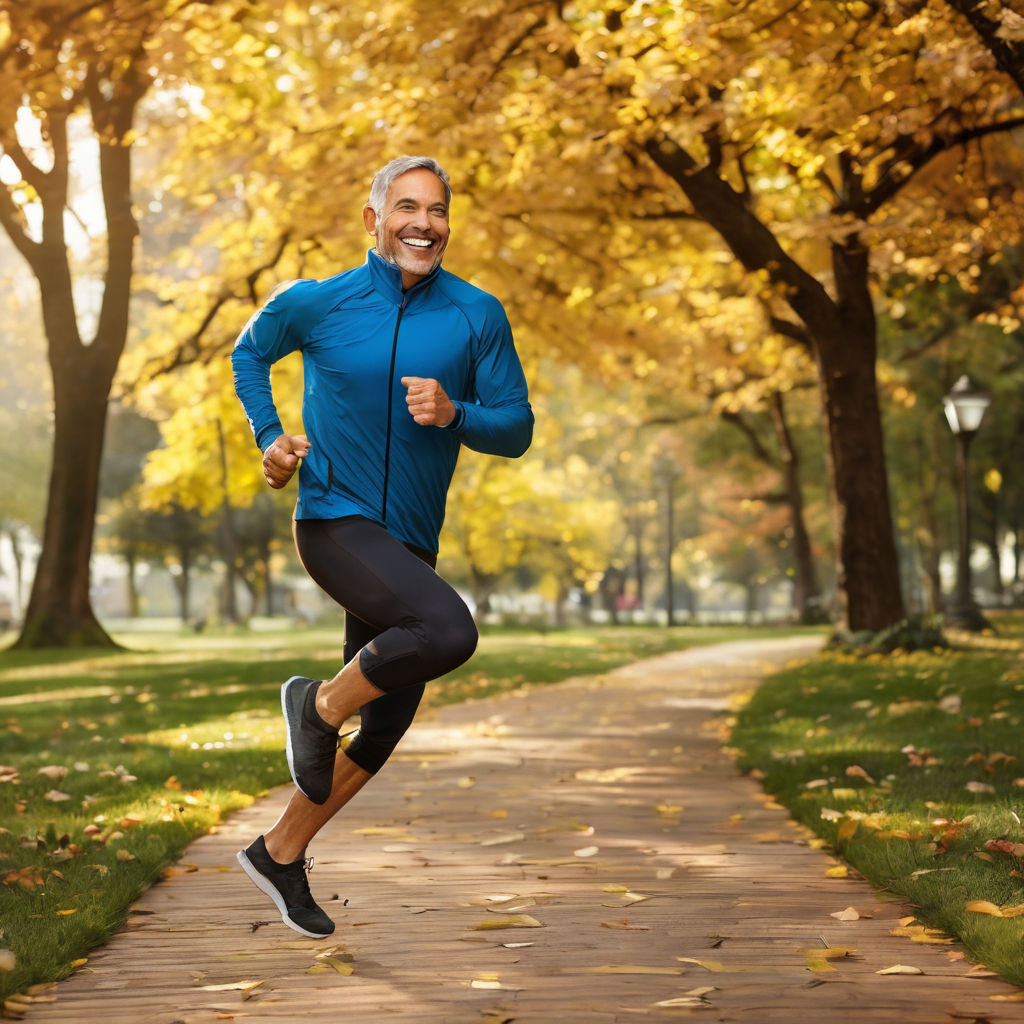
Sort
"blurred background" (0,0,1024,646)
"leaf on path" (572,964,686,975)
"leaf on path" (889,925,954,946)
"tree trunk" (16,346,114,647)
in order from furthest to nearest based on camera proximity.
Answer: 1. "tree trunk" (16,346,114,647)
2. "blurred background" (0,0,1024,646)
3. "leaf on path" (889,925,954,946)
4. "leaf on path" (572,964,686,975)

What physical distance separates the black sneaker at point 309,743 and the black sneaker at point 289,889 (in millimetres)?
267

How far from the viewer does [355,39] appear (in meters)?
13.0

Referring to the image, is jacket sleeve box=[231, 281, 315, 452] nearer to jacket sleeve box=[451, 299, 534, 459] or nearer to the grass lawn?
jacket sleeve box=[451, 299, 534, 459]

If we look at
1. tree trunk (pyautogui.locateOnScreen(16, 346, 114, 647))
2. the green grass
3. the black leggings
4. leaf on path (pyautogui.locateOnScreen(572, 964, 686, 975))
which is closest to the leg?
the black leggings

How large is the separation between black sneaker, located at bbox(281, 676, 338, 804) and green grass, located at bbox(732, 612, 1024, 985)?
1.93 metres

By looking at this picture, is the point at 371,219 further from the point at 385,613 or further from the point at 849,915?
the point at 849,915

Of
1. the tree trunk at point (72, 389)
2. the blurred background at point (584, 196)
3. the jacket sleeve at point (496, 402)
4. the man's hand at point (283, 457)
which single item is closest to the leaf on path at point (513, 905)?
the jacket sleeve at point (496, 402)

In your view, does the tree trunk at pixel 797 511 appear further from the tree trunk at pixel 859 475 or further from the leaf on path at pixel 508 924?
the leaf on path at pixel 508 924

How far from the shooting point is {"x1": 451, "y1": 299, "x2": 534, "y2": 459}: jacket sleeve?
12.4 ft

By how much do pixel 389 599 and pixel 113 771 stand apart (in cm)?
421

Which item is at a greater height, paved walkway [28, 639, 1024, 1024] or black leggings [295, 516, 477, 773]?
black leggings [295, 516, 477, 773]

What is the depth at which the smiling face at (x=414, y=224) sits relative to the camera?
3.98m

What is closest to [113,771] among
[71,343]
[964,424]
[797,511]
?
[964,424]

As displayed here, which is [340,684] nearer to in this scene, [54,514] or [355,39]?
[355,39]
